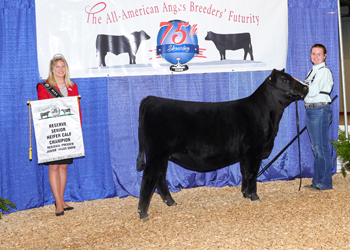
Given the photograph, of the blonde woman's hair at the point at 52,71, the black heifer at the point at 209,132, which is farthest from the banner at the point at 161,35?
the black heifer at the point at 209,132

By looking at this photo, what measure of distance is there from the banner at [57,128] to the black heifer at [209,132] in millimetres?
726

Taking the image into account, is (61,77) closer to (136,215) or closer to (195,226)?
(136,215)

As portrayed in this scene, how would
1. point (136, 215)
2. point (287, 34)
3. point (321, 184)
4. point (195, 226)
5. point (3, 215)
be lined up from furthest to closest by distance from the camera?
point (287, 34) < point (321, 184) < point (3, 215) < point (136, 215) < point (195, 226)

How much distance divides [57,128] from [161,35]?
1.75 meters

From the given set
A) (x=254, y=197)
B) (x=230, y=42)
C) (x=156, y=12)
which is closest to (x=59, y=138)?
(x=156, y=12)

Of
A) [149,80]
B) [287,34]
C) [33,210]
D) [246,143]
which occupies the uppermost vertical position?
[287,34]

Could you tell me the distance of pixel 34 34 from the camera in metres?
4.06

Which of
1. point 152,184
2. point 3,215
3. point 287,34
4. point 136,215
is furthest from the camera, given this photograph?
point 287,34

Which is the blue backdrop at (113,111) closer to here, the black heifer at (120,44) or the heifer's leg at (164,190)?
the black heifer at (120,44)

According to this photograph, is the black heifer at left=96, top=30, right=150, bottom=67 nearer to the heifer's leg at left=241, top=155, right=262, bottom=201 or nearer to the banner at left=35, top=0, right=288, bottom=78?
the banner at left=35, top=0, right=288, bottom=78

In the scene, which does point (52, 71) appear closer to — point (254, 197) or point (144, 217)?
point (144, 217)

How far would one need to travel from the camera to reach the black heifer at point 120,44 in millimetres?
4184

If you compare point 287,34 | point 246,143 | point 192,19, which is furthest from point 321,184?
point 192,19

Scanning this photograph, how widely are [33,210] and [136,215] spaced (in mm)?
1369
